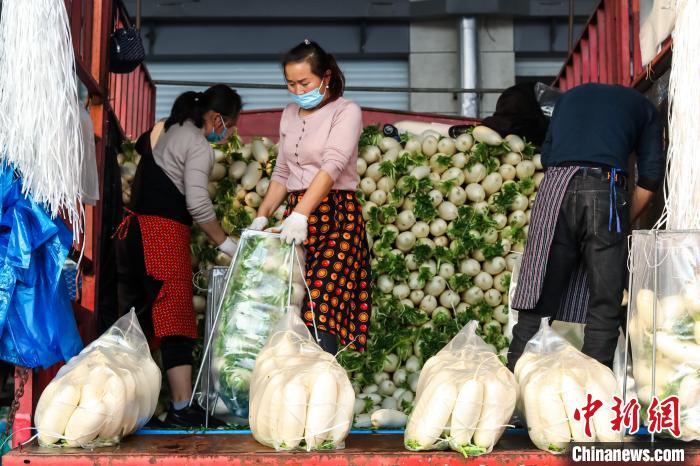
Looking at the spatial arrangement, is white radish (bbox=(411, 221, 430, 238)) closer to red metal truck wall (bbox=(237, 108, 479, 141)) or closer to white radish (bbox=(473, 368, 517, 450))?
red metal truck wall (bbox=(237, 108, 479, 141))

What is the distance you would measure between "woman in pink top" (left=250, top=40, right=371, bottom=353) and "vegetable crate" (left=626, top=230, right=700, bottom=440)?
50.9 inches

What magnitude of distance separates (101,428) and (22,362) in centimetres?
70

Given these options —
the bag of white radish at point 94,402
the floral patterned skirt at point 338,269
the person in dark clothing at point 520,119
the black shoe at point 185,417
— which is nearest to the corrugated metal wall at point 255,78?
the person in dark clothing at point 520,119

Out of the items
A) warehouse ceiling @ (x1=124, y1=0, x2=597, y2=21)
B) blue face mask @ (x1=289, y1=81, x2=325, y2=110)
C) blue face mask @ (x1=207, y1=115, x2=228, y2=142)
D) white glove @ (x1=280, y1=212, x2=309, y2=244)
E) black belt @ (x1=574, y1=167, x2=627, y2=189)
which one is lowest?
white glove @ (x1=280, y1=212, x2=309, y2=244)

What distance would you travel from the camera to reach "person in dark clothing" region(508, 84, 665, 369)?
12.0 feet

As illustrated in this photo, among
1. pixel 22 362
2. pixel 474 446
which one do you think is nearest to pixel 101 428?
pixel 22 362

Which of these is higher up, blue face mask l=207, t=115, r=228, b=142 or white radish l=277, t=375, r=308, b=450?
blue face mask l=207, t=115, r=228, b=142

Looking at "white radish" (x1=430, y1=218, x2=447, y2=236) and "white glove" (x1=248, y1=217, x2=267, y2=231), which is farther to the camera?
"white radish" (x1=430, y1=218, x2=447, y2=236)

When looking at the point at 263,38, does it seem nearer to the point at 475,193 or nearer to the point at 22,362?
the point at 475,193

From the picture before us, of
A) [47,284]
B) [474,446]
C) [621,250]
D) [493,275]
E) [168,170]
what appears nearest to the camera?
[474,446]

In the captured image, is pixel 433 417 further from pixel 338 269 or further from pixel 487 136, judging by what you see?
pixel 487 136

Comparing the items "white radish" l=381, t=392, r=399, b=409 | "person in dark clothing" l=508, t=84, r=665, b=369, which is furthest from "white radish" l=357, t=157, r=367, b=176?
"person in dark clothing" l=508, t=84, r=665, b=369

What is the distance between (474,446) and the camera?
2.48 m

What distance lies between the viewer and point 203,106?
15.4 ft
